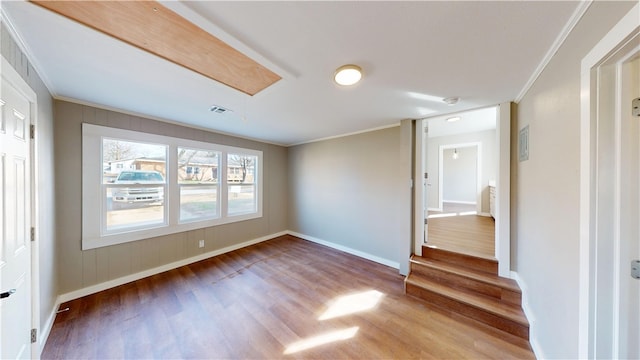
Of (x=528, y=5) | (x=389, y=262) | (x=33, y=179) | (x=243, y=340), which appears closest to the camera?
(x=528, y=5)

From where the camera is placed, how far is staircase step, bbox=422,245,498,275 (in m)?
2.29

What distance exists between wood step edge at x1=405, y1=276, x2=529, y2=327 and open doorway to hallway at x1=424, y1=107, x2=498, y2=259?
52 cm

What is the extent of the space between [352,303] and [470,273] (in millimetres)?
1436

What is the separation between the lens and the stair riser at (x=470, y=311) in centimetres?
179

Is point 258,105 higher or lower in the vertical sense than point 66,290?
higher

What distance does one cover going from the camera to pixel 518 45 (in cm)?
128

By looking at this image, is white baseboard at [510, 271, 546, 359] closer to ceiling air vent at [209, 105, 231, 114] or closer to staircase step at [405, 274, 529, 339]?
staircase step at [405, 274, 529, 339]

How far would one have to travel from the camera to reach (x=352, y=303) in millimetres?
2273

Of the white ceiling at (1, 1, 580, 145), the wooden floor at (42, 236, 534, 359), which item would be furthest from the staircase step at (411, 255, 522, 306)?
the white ceiling at (1, 1, 580, 145)

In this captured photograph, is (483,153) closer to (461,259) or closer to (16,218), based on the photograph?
(461,259)

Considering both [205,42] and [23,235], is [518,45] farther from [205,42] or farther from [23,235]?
[23,235]

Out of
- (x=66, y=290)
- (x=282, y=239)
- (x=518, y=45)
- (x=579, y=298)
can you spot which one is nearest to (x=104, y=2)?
(x=518, y=45)

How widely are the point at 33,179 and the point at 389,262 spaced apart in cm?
402

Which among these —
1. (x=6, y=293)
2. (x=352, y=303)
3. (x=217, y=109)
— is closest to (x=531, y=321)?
(x=352, y=303)
